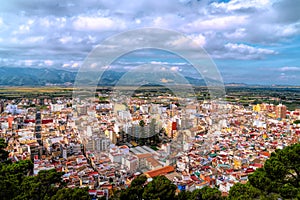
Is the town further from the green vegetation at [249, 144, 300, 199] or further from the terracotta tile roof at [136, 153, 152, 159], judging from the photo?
the green vegetation at [249, 144, 300, 199]

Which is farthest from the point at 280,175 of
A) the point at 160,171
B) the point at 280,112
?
the point at 280,112

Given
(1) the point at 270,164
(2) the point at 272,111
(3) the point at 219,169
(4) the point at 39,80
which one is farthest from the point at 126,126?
(4) the point at 39,80

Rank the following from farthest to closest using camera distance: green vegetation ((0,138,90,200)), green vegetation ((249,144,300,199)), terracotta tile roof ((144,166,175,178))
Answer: terracotta tile roof ((144,166,175,178))
green vegetation ((0,138,90,200))
green vegetation ((249,144,300,199))

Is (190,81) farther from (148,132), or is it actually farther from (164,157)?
(148,132)

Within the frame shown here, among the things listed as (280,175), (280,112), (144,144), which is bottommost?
(144,144)

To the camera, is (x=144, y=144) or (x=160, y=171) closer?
(x=160, y=171)

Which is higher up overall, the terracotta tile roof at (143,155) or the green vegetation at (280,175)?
the green vegetation at (280,175)

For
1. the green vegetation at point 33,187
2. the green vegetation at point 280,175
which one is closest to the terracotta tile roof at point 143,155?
the green vegetation at point 33,187

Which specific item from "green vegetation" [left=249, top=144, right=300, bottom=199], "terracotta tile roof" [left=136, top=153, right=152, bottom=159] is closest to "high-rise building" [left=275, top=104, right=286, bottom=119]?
"terracotta tile roof" [left=136, top=153, right=152, bottom=159]

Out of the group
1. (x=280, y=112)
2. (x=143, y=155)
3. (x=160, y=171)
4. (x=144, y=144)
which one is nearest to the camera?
(x=160, y=171)

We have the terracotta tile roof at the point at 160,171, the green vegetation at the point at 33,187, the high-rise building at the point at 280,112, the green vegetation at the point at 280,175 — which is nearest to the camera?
the green vegetation at the point at 280,175

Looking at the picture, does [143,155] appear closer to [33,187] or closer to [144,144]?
[144,144]

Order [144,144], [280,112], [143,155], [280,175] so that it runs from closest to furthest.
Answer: [280,175] → [143,155] → [144,144] → [280,112]

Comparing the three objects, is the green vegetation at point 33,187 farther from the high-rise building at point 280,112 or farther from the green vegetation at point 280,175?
the high-rise building at point 280,112
